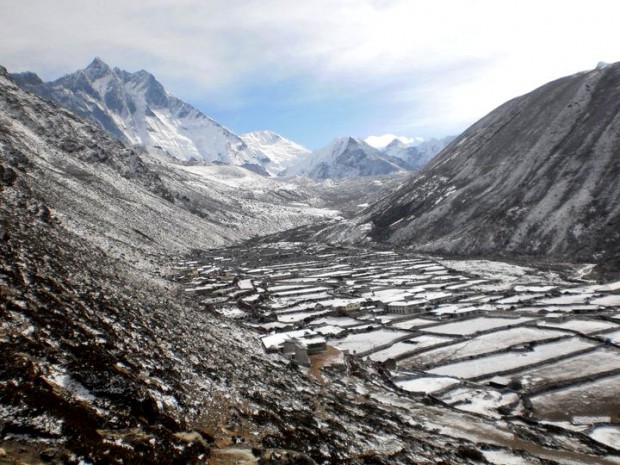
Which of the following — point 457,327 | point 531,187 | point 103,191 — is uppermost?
point 531,187

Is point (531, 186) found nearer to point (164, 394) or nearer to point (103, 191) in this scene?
point (103, 191)

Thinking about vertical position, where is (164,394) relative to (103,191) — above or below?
below

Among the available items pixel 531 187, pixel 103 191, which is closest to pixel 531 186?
pixel 531 187

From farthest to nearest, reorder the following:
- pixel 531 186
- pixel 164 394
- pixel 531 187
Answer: pixel 531 186, pixel 531 187, pixel 164 394

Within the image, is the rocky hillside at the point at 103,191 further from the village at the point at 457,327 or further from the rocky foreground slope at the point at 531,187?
the rocky foreground slope at the point at 531,187

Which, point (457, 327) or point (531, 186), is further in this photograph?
point (531, 186)

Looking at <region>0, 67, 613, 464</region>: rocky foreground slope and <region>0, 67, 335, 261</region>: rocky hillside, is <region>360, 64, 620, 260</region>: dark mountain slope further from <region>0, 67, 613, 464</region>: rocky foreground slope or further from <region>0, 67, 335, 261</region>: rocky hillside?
<region>0, 67, 613, 464</region>: rocky foreground slope
